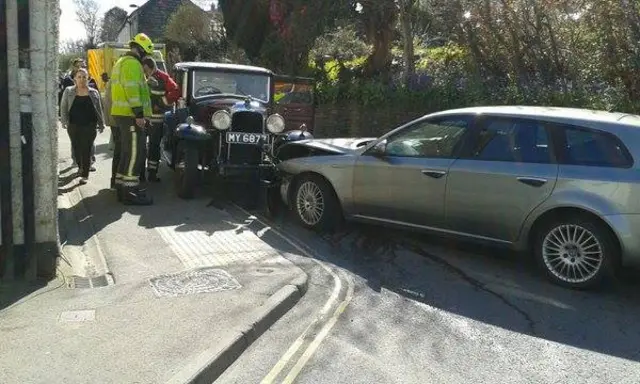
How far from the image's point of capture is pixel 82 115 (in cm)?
1006

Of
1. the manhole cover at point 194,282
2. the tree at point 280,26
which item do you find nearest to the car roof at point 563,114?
the manhole cover at point 194,282

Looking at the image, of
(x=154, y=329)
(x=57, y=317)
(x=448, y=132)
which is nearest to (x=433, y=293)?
(x=448, y=132)

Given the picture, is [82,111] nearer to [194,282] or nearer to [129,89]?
[129,89]

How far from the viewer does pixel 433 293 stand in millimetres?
5812

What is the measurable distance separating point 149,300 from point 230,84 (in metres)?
6.00

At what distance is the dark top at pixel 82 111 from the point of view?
10053mm

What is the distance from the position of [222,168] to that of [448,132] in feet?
11.1

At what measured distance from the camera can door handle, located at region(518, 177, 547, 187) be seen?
5.86m

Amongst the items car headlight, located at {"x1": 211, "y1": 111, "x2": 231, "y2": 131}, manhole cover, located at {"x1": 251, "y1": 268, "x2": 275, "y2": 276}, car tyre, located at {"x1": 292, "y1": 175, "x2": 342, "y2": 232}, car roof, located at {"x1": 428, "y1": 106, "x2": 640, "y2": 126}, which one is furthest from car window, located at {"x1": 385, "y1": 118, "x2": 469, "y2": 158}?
car headlight, located at {"x1": 211, "y1": 111, "x2": 231, "y2": 131}

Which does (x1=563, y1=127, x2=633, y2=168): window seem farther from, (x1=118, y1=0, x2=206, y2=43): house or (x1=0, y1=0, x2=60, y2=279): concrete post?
(x1=118, y1=0, x2=206, y2=43): house

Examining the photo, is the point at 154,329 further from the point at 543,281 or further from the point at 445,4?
the point at 445,4

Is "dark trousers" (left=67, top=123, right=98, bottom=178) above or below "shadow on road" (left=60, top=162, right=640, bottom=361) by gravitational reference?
above

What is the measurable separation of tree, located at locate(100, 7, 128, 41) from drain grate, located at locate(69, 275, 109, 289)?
6882 cm


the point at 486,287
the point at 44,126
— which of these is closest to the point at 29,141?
the point at 44,126
